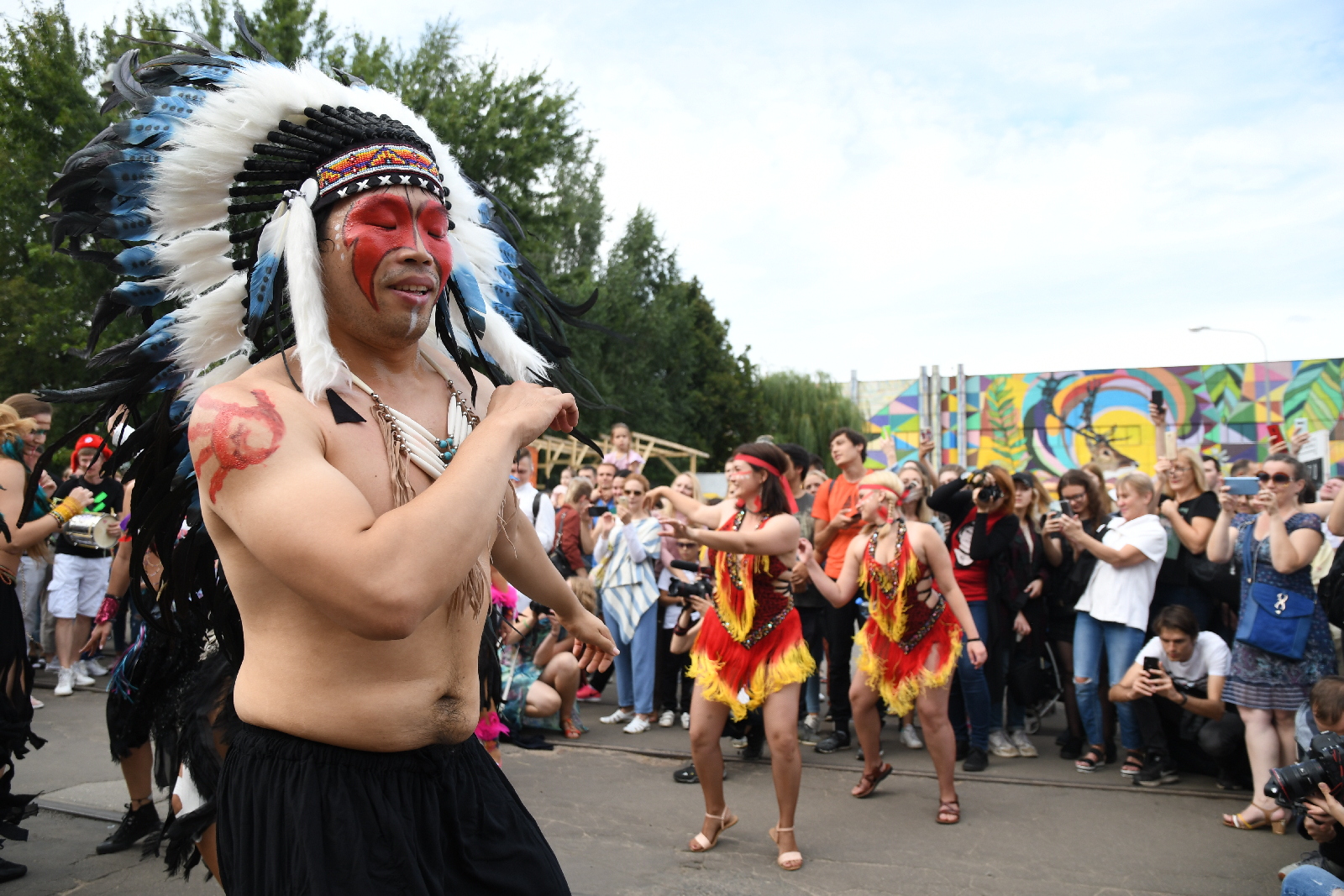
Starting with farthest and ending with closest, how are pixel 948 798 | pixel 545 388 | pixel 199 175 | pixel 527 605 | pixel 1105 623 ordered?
pixel 527 605 → pixel 1105 623 → pixel 948 798 → pixel 199 175 → pixel 545 388

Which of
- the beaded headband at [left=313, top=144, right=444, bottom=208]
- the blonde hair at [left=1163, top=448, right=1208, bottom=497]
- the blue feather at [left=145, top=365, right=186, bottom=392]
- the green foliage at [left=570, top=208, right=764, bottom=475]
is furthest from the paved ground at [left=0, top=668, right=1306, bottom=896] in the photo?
the green foliage at [left=570, top=208, right=764, bottom=475]

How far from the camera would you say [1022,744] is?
674 centimetres

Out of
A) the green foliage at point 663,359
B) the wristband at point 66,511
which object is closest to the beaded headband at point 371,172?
the wristband at point 66,511

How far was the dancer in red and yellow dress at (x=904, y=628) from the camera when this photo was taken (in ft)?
17.4

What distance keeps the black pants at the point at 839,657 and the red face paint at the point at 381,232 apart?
223 inches

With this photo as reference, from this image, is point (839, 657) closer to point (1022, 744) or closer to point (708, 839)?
point (1022, 744)

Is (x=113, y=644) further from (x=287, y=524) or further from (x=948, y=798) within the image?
(x=287, y=524)

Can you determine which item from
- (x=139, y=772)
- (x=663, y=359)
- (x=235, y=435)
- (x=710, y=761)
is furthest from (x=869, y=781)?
(x=663, y=359)

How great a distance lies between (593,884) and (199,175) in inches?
133

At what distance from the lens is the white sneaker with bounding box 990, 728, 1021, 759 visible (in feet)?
22.0

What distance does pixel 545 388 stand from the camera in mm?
1833

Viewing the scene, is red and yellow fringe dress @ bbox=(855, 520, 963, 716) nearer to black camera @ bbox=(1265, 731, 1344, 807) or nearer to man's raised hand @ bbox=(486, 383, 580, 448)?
black camera @ bbox=(1265, 731, 1344, 807)

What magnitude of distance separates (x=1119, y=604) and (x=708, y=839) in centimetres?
315

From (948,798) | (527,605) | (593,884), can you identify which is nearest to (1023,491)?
(948,798)
